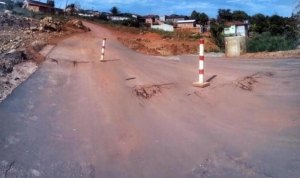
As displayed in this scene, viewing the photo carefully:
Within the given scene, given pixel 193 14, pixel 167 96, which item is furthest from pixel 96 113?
pixel 193 14

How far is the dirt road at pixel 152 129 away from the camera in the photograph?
5738 mm

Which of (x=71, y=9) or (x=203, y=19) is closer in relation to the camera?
(x=71, y=9)

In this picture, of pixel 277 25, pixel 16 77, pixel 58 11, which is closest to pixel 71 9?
pixel 58 11

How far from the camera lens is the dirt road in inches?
226

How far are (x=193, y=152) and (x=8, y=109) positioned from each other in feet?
13.5

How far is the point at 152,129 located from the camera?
7.49 meters

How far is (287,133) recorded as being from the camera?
688cm

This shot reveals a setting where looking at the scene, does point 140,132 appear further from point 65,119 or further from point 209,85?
point 209,85

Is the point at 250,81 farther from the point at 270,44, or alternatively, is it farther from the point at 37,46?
the point at 270,44

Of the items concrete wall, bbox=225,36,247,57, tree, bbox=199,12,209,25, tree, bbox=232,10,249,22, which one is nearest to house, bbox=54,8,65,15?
tree, bbox=199,12,209,25

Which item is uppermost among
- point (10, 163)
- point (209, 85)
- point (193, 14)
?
point (193, 14)

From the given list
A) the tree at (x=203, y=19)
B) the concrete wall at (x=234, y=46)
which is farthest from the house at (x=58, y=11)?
the concrete wall at (x=234, y=46)

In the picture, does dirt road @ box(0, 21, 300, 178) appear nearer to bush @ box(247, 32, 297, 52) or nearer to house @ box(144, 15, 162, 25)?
bush @ box(247, 32, 297, 52)

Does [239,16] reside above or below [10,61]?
above
